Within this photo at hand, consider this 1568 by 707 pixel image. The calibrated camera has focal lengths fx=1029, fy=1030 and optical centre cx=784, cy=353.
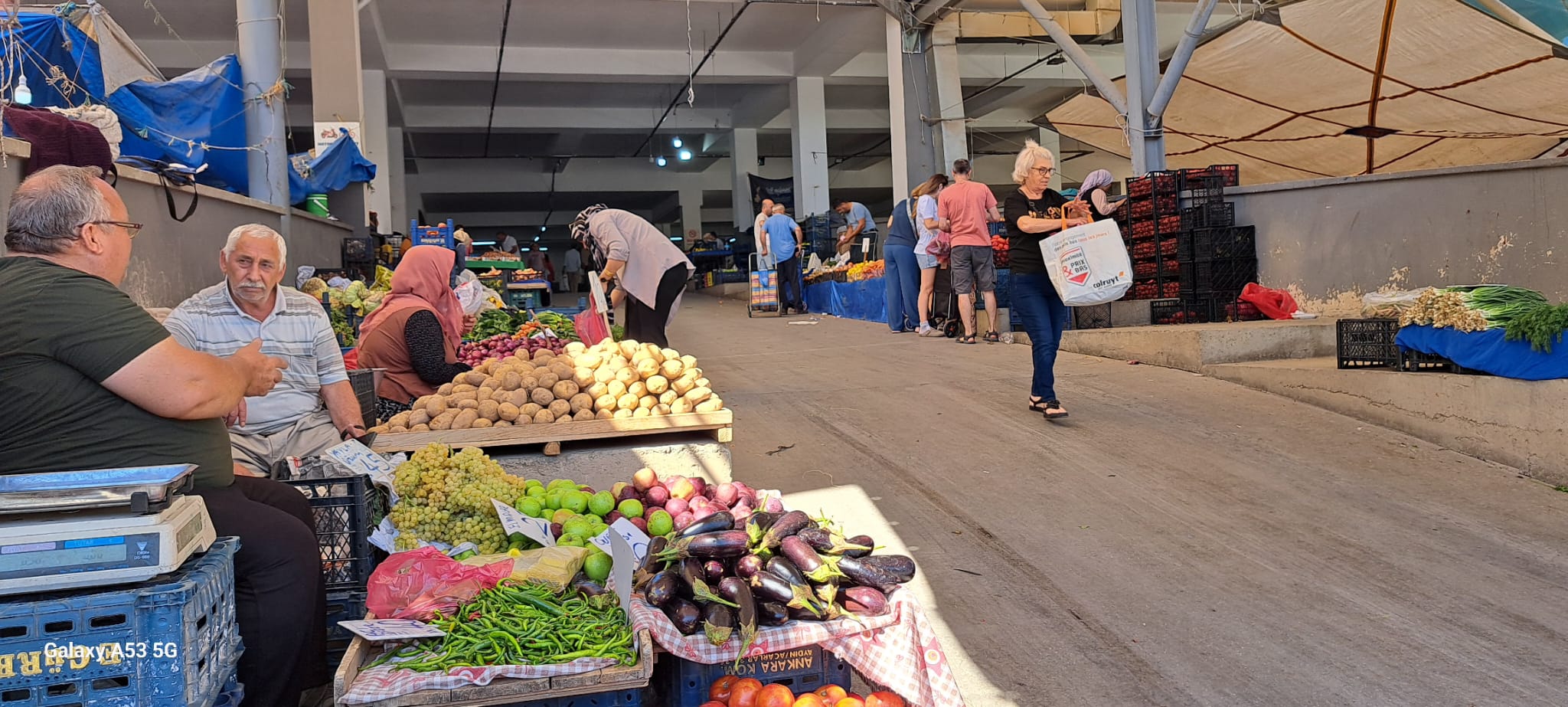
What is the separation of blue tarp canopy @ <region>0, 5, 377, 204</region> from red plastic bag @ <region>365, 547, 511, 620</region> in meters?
5.27

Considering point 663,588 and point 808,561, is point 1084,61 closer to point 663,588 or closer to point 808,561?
point 808,561

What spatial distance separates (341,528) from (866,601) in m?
1.63

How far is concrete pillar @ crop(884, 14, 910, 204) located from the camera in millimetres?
17016

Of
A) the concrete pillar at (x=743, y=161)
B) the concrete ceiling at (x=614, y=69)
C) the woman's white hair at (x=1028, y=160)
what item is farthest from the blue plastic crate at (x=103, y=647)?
the concrete pillar at (x=743, y=161)

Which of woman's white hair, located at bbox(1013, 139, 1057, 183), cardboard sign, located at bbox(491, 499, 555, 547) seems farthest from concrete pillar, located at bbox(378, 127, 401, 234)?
cardboard sign, located at bbox(491, 499, 555, 547)

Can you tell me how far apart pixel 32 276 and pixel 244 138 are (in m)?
7.94

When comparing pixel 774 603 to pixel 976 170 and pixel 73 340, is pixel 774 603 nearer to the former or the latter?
pixel 73 340

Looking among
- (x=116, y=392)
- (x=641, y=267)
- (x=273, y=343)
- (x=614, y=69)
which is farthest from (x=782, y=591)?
(x=614, y=69)

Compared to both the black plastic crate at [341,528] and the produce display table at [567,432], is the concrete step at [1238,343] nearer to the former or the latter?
the produce display table at [567,432]

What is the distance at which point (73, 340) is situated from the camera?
2320mm

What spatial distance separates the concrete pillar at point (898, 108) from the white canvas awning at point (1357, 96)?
106 inches

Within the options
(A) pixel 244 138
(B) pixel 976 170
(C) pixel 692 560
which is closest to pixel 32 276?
(C) pixel 692 560

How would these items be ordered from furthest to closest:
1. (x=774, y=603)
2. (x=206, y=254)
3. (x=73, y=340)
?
(x=206, y=254) → (x=774, y=603) → (x=73, y=340)

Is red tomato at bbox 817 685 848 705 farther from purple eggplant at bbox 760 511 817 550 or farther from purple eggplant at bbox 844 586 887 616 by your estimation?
purple eggplant at bbox 760 511 817 550
